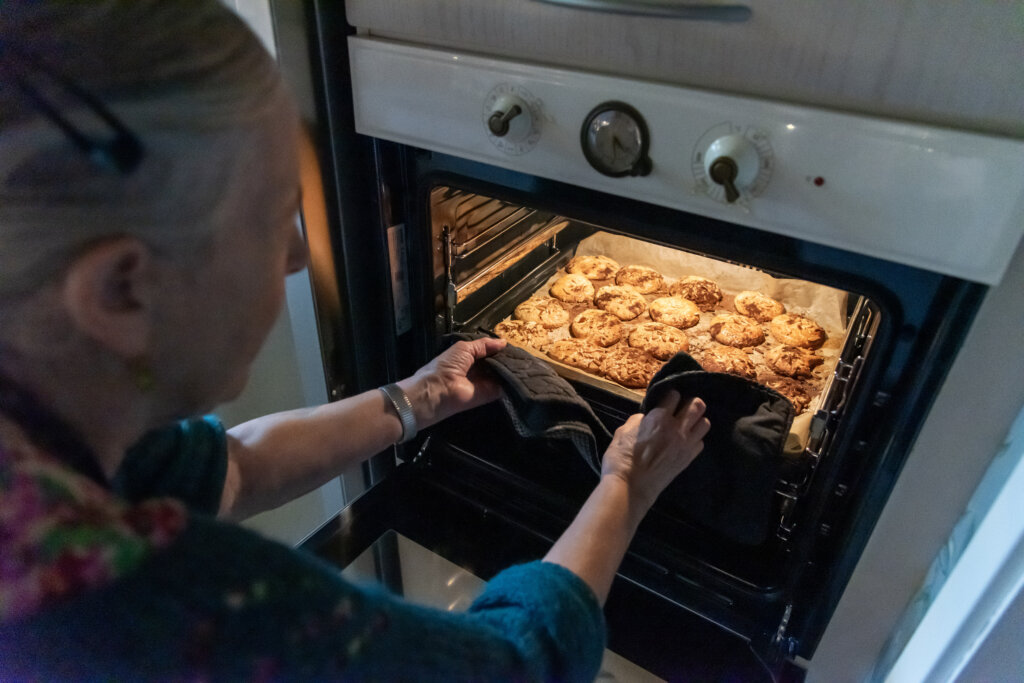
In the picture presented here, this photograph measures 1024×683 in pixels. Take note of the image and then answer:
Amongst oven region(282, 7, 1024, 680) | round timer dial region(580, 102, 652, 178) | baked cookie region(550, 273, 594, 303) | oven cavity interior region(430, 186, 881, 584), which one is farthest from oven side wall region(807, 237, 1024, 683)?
baked cookie region(550, 273, 594, 303)

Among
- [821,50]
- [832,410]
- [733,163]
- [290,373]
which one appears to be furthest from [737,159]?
[290,373]

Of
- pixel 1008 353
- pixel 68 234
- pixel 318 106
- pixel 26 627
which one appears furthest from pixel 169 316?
pixel 1008 353

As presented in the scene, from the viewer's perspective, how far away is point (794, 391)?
1.08m

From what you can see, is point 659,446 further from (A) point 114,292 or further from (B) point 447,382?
(A) point 114,292

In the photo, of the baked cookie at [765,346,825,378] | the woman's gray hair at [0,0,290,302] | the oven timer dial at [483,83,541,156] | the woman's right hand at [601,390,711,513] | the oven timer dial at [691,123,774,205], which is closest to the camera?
the woman's gray hair at [0,0,290,302]

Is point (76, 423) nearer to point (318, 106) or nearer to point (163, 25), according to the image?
point (163, 25)

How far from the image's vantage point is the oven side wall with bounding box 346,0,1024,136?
51 cm

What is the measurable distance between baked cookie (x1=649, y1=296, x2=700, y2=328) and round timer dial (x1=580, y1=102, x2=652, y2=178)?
0.59 m

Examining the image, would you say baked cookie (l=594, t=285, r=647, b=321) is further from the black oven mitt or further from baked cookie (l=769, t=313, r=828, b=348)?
the black oven mitt

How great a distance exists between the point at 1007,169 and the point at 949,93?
75 mm

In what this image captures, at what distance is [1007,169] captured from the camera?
0.53m

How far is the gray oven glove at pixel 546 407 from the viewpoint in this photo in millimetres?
938

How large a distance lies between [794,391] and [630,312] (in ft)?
1.10

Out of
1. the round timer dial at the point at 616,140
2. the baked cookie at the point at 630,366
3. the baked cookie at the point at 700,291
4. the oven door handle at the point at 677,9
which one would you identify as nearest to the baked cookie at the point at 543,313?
the baked cookie at the point at 630,366
